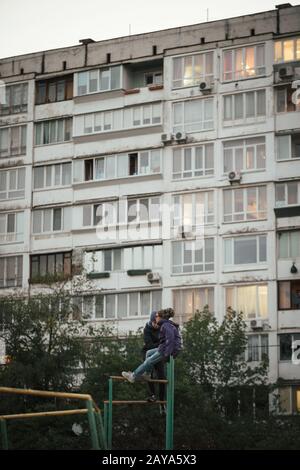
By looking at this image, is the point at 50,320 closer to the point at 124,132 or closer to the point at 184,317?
the point at 184,317

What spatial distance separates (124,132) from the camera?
66.9 metres

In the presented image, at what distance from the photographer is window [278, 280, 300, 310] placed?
60.4m

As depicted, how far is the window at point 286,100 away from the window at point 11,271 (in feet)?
63.9

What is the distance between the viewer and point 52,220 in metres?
68.8

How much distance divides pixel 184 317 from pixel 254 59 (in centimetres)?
1620

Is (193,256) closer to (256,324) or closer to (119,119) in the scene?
(256,324)

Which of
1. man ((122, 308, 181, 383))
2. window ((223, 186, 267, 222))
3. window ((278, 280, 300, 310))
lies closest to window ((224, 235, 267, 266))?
window ((223, 186, 267, 222))

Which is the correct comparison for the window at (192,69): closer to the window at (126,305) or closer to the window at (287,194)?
the window at (287,194)

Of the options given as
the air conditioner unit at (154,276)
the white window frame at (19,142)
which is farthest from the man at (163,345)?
the white window frame at (19,142)

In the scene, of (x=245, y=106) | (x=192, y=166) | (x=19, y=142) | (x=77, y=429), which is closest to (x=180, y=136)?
(x=192, y=166)

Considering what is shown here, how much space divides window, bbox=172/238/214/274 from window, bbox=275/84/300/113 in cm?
889

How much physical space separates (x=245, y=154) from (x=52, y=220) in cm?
1356

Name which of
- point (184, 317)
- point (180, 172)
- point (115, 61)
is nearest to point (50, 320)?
point (184, 317)

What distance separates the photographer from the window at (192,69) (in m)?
65.6
